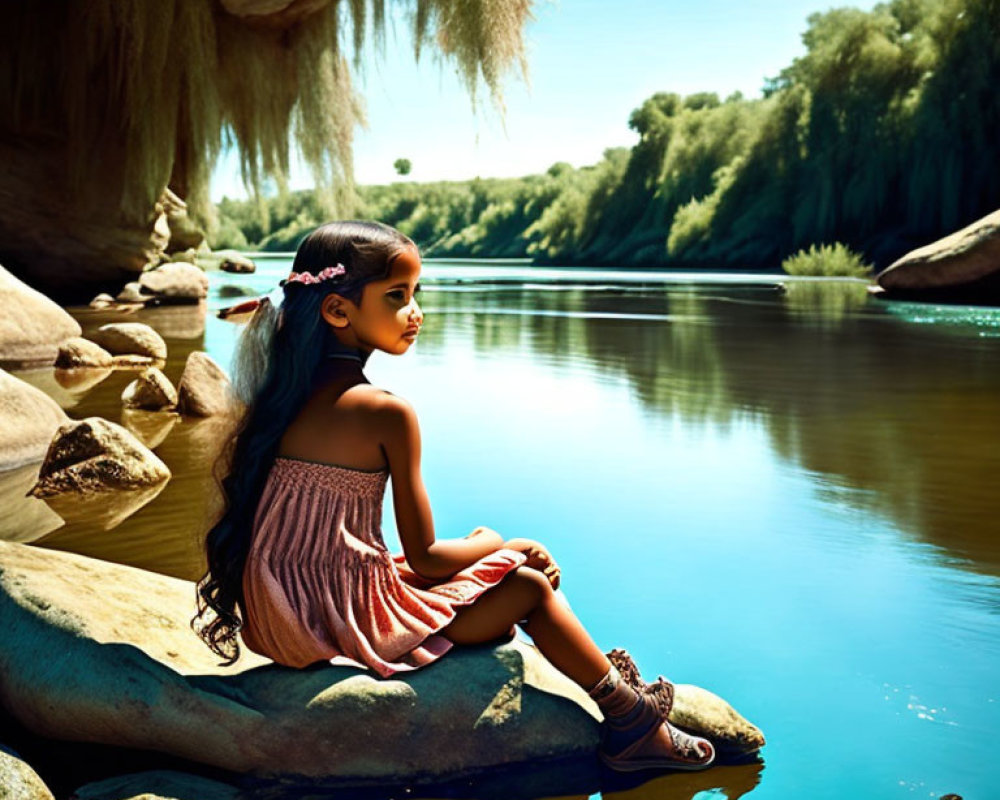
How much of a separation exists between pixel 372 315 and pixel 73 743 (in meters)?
1.40

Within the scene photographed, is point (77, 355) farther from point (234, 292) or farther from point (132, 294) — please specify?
point (234, 292)

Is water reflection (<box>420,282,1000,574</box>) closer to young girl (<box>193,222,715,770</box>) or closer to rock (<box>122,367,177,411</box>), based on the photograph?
young girl (<box>193,222,715,770</box>)

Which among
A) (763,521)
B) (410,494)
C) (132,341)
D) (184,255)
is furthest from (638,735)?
(184,255)

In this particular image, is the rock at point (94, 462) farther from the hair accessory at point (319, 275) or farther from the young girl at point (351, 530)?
the hair accessory at point (319, 275)

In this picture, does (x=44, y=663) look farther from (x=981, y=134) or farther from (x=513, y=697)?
(x=981, y=134)

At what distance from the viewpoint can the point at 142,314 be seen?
18.2 meters

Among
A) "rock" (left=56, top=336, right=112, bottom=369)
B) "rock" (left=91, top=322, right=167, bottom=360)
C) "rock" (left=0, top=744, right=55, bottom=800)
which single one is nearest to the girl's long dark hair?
"rock" (left=0, top=744, right=55, bottom=800)

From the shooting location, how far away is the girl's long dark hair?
2.86m

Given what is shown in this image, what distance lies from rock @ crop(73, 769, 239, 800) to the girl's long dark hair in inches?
13.6

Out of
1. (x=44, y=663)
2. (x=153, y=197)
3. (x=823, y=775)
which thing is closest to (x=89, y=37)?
(x=153, y=197)

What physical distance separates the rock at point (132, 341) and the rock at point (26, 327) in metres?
0.50

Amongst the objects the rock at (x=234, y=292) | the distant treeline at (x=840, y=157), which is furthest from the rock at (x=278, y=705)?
the rock at (x=234, y=292)

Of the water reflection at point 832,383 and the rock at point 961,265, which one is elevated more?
the rock at point 961,265

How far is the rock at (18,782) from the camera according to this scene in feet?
8.11
